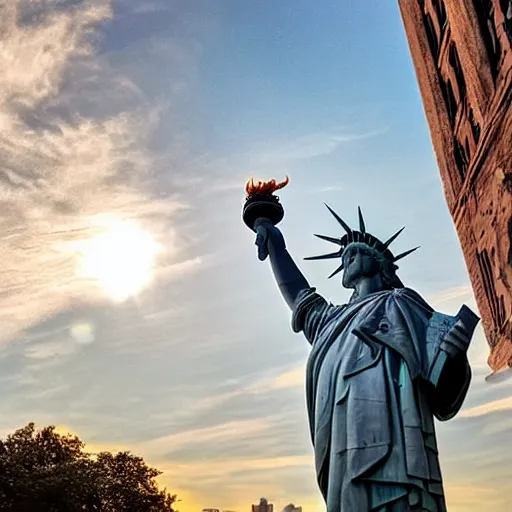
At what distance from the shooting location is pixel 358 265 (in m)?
5.03

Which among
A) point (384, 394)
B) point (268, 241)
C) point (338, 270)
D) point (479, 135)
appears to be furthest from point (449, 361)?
point (479, 135)

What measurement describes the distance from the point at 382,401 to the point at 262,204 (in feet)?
8.45

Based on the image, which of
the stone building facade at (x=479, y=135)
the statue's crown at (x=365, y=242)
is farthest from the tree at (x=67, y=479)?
the statue's crown at (x=365, y=242)

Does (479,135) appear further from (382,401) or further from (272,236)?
(382,401)

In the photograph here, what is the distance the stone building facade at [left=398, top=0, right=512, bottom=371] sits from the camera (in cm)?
852

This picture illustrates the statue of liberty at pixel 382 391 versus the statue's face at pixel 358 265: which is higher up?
the statue's face at pixel 358 265

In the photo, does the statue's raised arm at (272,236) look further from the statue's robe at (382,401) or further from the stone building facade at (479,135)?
the stone building facade at (479,135)

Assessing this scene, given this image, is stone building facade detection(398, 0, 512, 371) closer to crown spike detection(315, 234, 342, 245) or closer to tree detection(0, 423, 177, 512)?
crown spike detection(315, 234, 342, 245)

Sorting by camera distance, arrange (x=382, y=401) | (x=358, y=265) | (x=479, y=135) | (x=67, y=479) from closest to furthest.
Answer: (x=382, y=401) → (x=358, y=265) → (x=479, y=135) → (x=67, y=479)

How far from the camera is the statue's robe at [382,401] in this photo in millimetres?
3695

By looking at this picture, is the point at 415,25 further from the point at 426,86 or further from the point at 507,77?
the point at 507,77

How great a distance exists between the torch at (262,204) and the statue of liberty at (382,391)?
1263 millimetres

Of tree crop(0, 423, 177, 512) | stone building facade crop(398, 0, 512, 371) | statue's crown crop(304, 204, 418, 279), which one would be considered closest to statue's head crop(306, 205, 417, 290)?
statue's crown crop(304, 204, 418, 279)

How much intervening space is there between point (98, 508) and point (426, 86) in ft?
40.3
